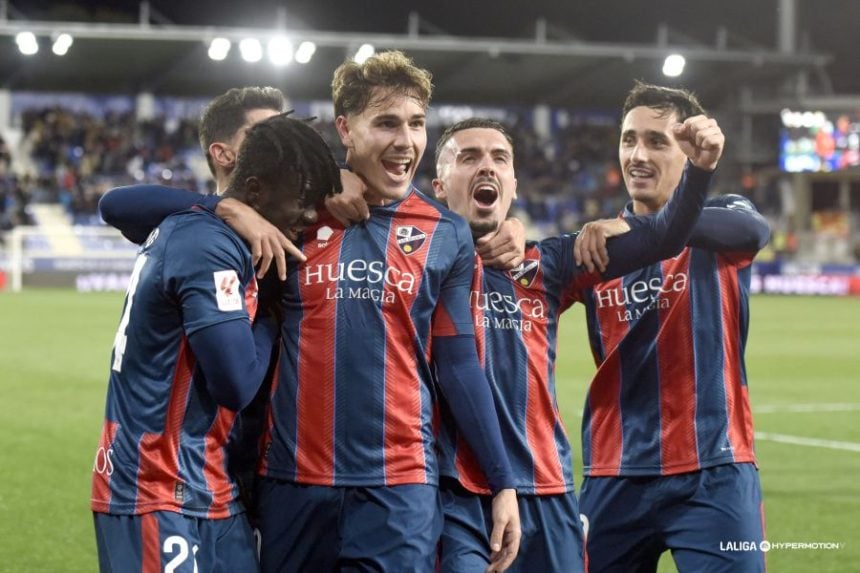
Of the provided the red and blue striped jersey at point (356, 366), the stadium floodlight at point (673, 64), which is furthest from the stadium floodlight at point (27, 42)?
the red and blue striped jersey at point (356, 366)

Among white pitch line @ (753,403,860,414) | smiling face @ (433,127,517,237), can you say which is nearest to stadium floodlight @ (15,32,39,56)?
white pitch line @ (753,403,860,414)

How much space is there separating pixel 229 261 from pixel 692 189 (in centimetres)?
143

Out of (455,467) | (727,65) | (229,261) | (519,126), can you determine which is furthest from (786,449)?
(519,126)

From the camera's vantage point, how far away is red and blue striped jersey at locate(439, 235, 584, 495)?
3627mm

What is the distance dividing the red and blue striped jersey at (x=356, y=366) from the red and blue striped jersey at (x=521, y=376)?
29 cm

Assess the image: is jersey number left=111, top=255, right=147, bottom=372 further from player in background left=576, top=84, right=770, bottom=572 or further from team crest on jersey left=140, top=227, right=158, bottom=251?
player in background left=576, top=84, right=770, bottom=572

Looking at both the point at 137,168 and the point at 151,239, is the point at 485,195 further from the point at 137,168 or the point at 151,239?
the point at 137,168

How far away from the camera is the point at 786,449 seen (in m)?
9.34

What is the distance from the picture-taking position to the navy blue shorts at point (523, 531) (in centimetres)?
343

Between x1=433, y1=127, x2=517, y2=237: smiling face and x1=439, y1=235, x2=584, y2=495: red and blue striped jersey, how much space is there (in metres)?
0.16

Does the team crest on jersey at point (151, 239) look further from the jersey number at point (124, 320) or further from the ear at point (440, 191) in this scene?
the ear at point (440, 191)

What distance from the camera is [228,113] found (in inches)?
167

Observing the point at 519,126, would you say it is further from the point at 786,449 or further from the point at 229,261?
the point at 229,261

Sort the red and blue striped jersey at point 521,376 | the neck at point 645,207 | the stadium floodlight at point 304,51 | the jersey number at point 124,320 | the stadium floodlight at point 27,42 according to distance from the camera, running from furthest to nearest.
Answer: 1. the stadium floodlight at point 304,51
2. the stadium floodlight at point 27,42
3. the neck at point 645,207
4. the red and blue striped jersey at point 521,376
5. the jersey number at point 124,320
